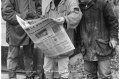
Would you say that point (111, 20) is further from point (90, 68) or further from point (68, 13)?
point (90, 68)

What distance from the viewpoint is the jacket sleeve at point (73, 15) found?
3.06m

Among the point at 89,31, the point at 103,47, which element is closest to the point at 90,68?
the point at 103,47

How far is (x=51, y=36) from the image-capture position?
3.06m

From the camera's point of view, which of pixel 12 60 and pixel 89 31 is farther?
pixel 12 60

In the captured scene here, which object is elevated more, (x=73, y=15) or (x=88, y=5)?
(x=88, y=5)

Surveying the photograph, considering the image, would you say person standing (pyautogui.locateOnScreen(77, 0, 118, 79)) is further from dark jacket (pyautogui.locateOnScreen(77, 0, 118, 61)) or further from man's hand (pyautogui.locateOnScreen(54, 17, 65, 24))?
man's hand (pyautogui.locateOnScreen(54, 17, 65, 24))

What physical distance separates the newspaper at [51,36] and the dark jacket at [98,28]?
0.30 metres

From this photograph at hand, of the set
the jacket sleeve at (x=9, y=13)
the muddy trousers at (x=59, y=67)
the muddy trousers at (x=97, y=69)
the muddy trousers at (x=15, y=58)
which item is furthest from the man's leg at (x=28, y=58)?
the muddy trousers at (x=97, y=69)

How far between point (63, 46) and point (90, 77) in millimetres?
628

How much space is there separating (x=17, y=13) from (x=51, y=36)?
1020 millimetres

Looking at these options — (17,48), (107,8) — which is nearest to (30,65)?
(17,48)

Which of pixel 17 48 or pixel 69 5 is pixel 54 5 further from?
pixel 17 48

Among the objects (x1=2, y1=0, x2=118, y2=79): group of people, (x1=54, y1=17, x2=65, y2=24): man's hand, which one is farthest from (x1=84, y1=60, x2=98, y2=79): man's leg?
(x1=54, y1=17, x2=65, y2=24): man's hand

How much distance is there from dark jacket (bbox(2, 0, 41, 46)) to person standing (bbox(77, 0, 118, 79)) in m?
1.04
